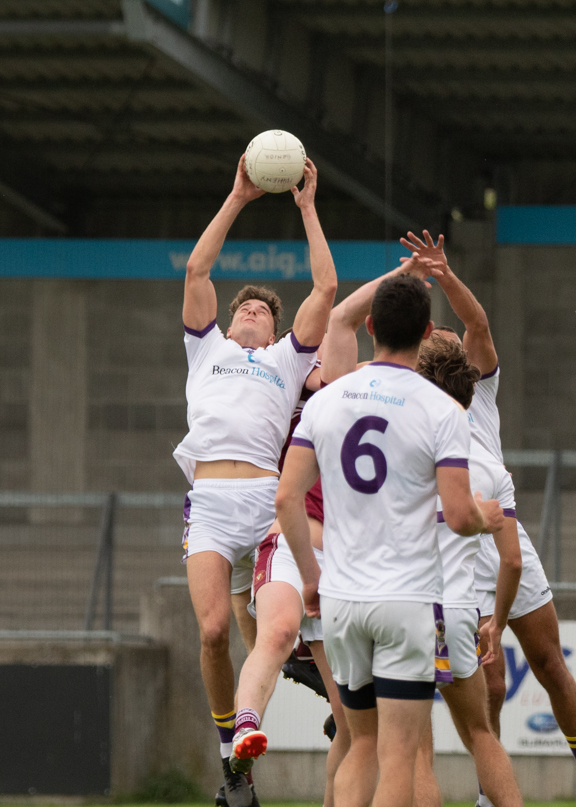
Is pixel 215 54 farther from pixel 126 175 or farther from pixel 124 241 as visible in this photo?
pixel 126 175

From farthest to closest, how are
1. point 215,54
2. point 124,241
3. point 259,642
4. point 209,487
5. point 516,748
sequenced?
point 124,241 → point 215,54 → point 516,748 → point 209,487 → point 259,642

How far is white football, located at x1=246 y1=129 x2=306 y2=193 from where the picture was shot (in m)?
5.91

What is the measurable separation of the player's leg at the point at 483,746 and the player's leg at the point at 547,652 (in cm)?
90

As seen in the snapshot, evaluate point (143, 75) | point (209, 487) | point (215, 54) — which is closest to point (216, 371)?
point (209, 487)

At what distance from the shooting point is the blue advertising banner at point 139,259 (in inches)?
678

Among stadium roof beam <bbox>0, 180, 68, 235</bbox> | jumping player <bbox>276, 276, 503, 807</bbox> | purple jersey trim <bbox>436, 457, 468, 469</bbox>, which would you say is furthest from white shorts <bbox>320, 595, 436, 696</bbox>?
stadium roof beam <bbox>0, 180, 68, 235</bbox>

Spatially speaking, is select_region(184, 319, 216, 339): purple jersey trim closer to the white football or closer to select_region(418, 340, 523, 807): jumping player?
the white football

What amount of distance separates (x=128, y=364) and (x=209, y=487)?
45.6ft

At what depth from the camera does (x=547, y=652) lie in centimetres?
580

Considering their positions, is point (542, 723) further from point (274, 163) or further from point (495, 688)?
point (274, 163)

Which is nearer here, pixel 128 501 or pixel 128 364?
pixel 128 501

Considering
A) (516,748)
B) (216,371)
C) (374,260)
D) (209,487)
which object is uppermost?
(374,260)

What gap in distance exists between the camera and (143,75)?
1511 cm

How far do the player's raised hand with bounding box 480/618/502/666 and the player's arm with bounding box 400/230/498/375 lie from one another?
136cm
